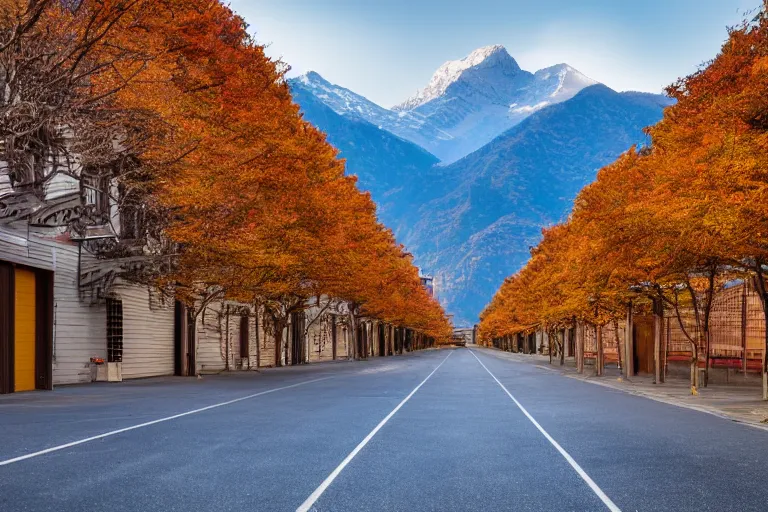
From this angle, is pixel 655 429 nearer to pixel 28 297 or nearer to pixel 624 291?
pixel 624 291

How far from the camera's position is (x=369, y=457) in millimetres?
11414

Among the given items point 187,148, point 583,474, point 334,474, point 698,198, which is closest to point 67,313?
point 187,148

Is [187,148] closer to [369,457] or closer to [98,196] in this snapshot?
[98,196]

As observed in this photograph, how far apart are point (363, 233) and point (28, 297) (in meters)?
26.4

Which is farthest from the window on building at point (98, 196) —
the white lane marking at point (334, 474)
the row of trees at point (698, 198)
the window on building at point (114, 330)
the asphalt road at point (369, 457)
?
the white lane marking at point (334, 474)

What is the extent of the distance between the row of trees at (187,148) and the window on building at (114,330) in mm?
1494

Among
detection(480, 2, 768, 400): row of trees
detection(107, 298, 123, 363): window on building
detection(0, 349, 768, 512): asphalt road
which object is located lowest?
detection(0, 349, 768, 512): asphalt road

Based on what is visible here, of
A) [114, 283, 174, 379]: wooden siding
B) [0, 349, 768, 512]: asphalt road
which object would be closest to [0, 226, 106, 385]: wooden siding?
[114, 283, 174, 379]: wooden siding

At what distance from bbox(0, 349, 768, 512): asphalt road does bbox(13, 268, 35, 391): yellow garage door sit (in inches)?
198

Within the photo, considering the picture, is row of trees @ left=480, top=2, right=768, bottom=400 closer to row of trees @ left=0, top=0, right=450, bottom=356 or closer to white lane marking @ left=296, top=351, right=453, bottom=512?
white lane marking @ left=296, top=351, right=453, bottom=512

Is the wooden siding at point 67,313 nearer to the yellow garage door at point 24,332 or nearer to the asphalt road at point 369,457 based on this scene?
the yellow garage door at point 24,332

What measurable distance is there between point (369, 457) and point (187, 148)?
17580mm

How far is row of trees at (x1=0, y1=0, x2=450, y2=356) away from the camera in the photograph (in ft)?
69.4

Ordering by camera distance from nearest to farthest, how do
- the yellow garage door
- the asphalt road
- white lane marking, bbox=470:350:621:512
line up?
white lane marking, bbox=470:350:621:512 → the asphalt road → the yellow garage door
